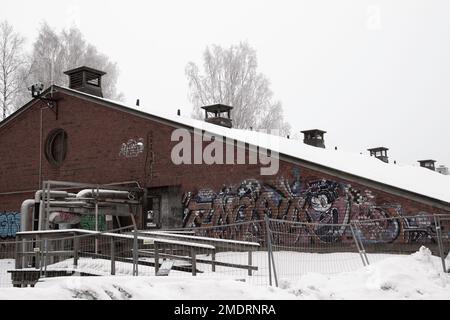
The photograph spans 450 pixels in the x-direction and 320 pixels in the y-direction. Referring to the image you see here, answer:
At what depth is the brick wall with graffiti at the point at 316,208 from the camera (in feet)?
45.8

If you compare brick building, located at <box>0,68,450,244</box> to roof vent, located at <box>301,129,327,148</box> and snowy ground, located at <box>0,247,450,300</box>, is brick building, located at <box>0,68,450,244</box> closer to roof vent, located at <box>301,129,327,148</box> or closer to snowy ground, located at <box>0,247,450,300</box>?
snowy ground, located at <box>0,247,450,300</box>

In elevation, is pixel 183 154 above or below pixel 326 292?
above

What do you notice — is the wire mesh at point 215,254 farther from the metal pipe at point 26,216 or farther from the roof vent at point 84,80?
the roof vent at point 84,80

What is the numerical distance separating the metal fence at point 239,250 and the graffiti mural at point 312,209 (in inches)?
1.5

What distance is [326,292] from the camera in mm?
7785

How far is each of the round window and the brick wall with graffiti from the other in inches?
286

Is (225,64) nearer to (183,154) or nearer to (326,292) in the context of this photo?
(183,154)

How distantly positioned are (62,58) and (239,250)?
31.3 m

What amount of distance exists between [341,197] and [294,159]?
1963 millimetres

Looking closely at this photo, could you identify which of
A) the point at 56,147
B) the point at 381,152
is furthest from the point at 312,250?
the point at 381,152
